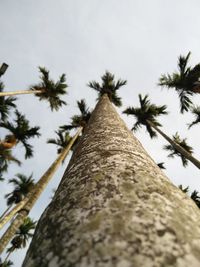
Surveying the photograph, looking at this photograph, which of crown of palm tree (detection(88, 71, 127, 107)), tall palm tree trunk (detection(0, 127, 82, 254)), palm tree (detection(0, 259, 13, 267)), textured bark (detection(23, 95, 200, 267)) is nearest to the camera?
textured bark (detection(23, 95, 200, 267))

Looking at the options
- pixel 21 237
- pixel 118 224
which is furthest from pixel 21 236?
pixel 118 224

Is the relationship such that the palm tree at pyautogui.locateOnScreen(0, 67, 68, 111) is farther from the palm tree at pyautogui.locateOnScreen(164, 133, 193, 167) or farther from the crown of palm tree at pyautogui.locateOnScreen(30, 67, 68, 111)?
the palm tree at pyautogui.locateOnScreen(164, 133, 193, 167)

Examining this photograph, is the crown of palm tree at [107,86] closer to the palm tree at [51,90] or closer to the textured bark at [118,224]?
the palm tree at [51,90]

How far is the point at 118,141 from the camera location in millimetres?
2783

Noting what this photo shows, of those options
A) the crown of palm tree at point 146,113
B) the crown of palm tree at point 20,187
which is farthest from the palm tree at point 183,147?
the crown of palm tree at point 20,187

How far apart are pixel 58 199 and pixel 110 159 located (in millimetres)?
545

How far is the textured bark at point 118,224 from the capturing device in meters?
1.08

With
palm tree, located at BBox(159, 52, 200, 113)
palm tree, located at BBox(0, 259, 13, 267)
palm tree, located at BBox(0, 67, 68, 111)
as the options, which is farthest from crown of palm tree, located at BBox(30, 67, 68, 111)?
palm tree, located at BBox(0, 259, 13, 267)

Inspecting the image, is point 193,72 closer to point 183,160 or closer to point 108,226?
point 183,160

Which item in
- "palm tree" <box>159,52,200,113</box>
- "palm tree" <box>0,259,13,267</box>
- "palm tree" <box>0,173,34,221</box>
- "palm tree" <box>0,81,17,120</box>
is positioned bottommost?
"palm tree" <box>0,259,13,267</box>

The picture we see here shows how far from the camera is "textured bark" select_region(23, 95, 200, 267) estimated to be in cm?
108

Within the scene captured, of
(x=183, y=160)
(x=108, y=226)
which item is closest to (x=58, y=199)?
(x=108, y=226)

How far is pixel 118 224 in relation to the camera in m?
1.26

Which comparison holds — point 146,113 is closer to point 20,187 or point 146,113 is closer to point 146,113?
point 146,113
